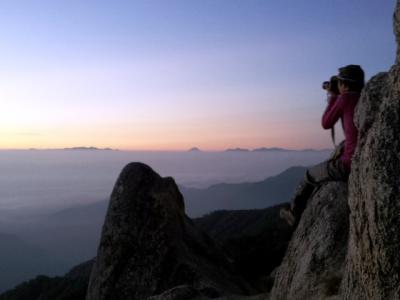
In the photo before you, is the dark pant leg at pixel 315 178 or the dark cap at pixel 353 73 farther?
the dark pant leg at pixel 315 178

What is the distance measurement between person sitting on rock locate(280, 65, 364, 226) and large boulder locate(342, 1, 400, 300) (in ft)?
7.05

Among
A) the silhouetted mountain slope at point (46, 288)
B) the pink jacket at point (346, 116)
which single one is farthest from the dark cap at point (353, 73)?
the silhouetted mountain slope at point (46, 288)

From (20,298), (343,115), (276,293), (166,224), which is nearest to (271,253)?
(166,224)

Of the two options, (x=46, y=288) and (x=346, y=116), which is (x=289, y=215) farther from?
(x=46, y=288)

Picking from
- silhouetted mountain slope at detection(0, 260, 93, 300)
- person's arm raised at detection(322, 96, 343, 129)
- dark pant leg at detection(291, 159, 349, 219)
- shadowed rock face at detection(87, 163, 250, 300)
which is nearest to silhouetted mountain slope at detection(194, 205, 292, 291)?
shadowed rock face at detection(87, 163, 250, 300)

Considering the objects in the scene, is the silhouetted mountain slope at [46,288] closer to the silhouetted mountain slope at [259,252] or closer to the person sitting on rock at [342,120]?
the silhouetted mountain slope at [259,252]

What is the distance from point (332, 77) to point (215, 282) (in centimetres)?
1290

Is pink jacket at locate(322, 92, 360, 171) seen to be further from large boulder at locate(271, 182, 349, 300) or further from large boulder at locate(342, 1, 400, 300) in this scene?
large boulder at locate(342, 1, 400, 300)

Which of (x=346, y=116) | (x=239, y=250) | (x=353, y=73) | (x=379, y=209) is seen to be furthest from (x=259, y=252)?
(x=379, y=209)

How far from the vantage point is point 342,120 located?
1134 cm

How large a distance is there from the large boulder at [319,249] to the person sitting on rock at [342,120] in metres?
0.33

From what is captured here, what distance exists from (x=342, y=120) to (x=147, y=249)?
1463 cm

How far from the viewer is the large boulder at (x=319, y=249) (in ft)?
36.6

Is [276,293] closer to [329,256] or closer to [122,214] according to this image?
[329,256]
